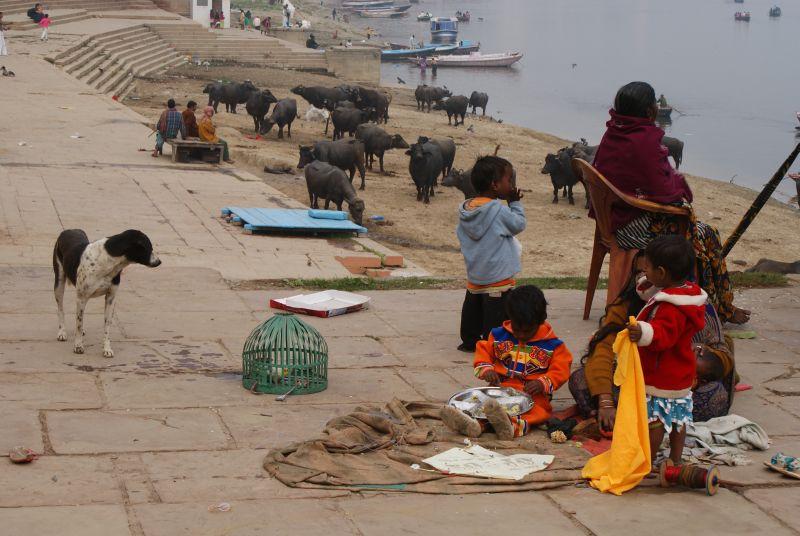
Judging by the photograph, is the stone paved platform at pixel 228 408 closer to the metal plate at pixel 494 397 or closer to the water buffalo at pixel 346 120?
the metal plate at pixel 494 397

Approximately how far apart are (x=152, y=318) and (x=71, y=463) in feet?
10.2

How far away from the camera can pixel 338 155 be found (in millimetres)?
20984

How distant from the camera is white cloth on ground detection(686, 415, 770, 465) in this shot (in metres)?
5.67

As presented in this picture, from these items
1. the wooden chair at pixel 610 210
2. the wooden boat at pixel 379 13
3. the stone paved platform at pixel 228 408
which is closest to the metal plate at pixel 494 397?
the stone paved platform at pixel 228 408

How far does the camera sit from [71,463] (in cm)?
518

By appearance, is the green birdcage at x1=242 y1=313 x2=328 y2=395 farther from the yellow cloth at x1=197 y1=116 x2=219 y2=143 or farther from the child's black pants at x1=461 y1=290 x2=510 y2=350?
the yellow cloth at x1=197 y1=116 x2=219 y2=143

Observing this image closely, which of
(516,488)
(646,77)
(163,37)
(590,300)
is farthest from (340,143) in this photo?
(646,77)

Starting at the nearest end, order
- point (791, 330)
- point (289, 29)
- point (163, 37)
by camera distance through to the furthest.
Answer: point (791, 330) → point (163, 37) → point (289, 29)

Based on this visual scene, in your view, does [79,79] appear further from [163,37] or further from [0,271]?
[0,271]

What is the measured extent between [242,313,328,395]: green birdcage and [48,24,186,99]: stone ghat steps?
2395 cm

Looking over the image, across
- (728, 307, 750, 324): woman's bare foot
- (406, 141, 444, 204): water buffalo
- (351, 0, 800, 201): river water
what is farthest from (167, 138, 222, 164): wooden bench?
(351, 0, 800, 201): river water

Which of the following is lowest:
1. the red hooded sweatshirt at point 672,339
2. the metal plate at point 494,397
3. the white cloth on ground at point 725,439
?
the white cloth on ground at point 725,439

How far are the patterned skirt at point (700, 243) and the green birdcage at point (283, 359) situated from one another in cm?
238

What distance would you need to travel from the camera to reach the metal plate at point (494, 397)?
5.86 m
